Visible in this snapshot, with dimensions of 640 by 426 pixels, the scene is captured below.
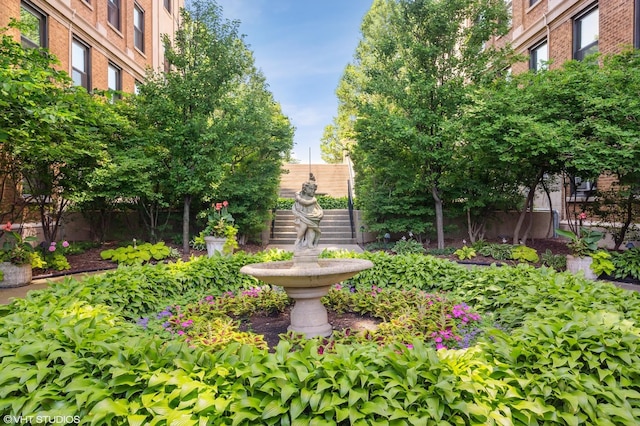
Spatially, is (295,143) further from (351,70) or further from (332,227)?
(351,70)

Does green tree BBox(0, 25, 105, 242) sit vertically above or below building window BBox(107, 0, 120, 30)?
below

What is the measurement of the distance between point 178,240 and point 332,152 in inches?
856

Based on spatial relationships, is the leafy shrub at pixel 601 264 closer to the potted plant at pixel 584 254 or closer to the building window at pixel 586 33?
the potted plant at pixel 584 254

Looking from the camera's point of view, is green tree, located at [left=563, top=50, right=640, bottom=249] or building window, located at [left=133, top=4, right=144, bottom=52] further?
building window, located at [left=133, top=4, right=144, bottom=52]

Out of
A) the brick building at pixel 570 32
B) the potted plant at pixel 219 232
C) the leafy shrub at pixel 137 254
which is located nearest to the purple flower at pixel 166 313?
the potted plant at pixel 219 232

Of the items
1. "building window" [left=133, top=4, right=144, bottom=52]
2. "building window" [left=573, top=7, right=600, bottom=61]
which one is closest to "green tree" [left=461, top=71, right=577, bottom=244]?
"building window" [left=573, top=7, right=600, bottom=61]

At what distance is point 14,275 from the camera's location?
22.8 ft

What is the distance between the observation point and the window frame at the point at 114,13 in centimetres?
1450

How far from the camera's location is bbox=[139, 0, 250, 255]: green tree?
10062mm

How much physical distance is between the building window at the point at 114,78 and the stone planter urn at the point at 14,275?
966 cm

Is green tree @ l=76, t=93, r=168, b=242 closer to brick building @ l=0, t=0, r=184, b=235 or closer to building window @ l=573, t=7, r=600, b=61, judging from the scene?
brick building @ l=0, t=0, r=184, b=235

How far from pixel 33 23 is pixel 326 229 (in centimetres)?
1117

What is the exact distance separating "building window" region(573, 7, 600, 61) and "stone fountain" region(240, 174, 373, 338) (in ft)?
37.7

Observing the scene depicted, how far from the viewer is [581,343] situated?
2.52m
